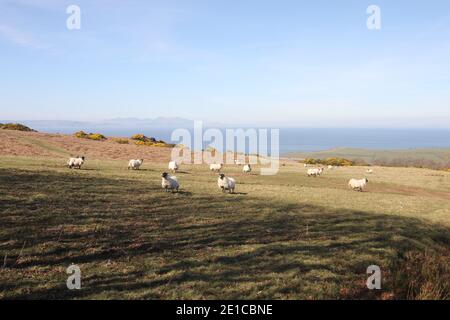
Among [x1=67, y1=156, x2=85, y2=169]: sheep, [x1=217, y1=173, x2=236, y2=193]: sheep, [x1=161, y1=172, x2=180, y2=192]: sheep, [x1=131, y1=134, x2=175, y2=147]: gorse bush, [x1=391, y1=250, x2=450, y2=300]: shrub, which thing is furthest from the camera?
[x1=131, y1=134, x2=175, y2=147]: gorse bush

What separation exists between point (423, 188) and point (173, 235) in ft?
139

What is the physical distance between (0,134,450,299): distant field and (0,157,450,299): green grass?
5cm

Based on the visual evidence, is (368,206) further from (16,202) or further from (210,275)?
(16,202)

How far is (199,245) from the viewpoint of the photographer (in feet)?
50.0

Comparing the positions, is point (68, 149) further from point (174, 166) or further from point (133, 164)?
point (174, 166)

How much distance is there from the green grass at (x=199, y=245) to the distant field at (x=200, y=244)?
2.0 inches

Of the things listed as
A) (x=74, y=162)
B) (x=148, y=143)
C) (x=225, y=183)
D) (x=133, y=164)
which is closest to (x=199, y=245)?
(x=225, y=183)

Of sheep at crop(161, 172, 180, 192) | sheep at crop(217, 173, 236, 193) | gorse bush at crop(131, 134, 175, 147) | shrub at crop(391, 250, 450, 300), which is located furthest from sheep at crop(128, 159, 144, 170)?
gorse bush at crop(131, 134, 175, 147)

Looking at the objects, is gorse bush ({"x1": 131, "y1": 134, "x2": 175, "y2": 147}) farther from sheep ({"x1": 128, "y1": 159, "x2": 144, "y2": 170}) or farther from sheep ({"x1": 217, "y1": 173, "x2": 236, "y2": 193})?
sheep ({"x1": 217, "y1": 173, "x2": 236, "y2": 193})

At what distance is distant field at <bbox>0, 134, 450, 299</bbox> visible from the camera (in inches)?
449

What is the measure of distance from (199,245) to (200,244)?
152 millimetres

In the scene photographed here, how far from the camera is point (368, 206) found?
28500 millimetres

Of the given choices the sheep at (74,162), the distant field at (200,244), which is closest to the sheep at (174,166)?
the sheep at (74,162)
